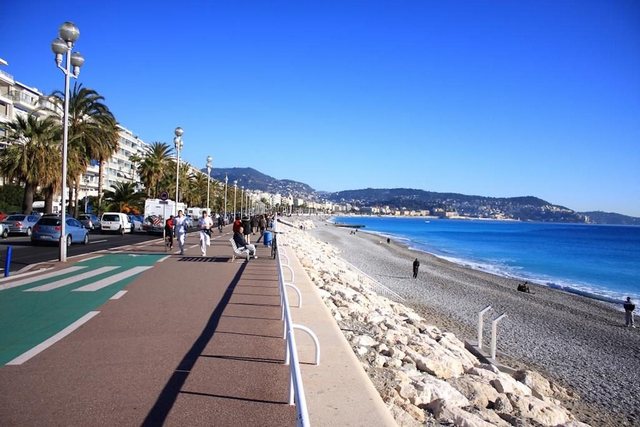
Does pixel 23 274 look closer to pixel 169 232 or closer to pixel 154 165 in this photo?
pixel 169 232

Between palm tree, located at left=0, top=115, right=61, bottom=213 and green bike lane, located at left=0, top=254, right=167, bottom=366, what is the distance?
85.3 feet

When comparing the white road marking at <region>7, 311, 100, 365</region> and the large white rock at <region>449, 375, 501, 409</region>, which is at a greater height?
the white road marking at <region>7, 311, 100, 365</region>

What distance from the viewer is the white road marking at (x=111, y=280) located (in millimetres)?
10891

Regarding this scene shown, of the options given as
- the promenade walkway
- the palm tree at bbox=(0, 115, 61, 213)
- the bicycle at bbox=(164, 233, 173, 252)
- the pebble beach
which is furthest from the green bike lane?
the palm tree at bbox=(0, 115, 61, 213)

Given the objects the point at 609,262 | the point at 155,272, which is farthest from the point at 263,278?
the point at 609,262

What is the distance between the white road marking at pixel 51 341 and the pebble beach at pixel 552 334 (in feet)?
13.9

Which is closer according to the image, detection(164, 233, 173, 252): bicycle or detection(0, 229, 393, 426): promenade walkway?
detection(0, 229, 393, 426): promenade walkway

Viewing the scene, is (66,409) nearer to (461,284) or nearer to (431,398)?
(431,398)

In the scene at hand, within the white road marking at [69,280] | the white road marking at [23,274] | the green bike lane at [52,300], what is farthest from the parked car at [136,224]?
the white road marking at [69,280]

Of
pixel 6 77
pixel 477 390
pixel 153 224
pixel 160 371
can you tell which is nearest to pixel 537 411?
pixel 477 390

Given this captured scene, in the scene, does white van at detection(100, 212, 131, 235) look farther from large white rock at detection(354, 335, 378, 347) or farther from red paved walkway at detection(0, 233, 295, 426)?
large white rock at detection(354, 335, 378, 347)

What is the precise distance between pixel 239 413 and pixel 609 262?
64.5 meters

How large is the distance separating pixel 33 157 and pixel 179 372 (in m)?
37.9

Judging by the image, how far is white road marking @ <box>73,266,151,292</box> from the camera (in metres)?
10.9
